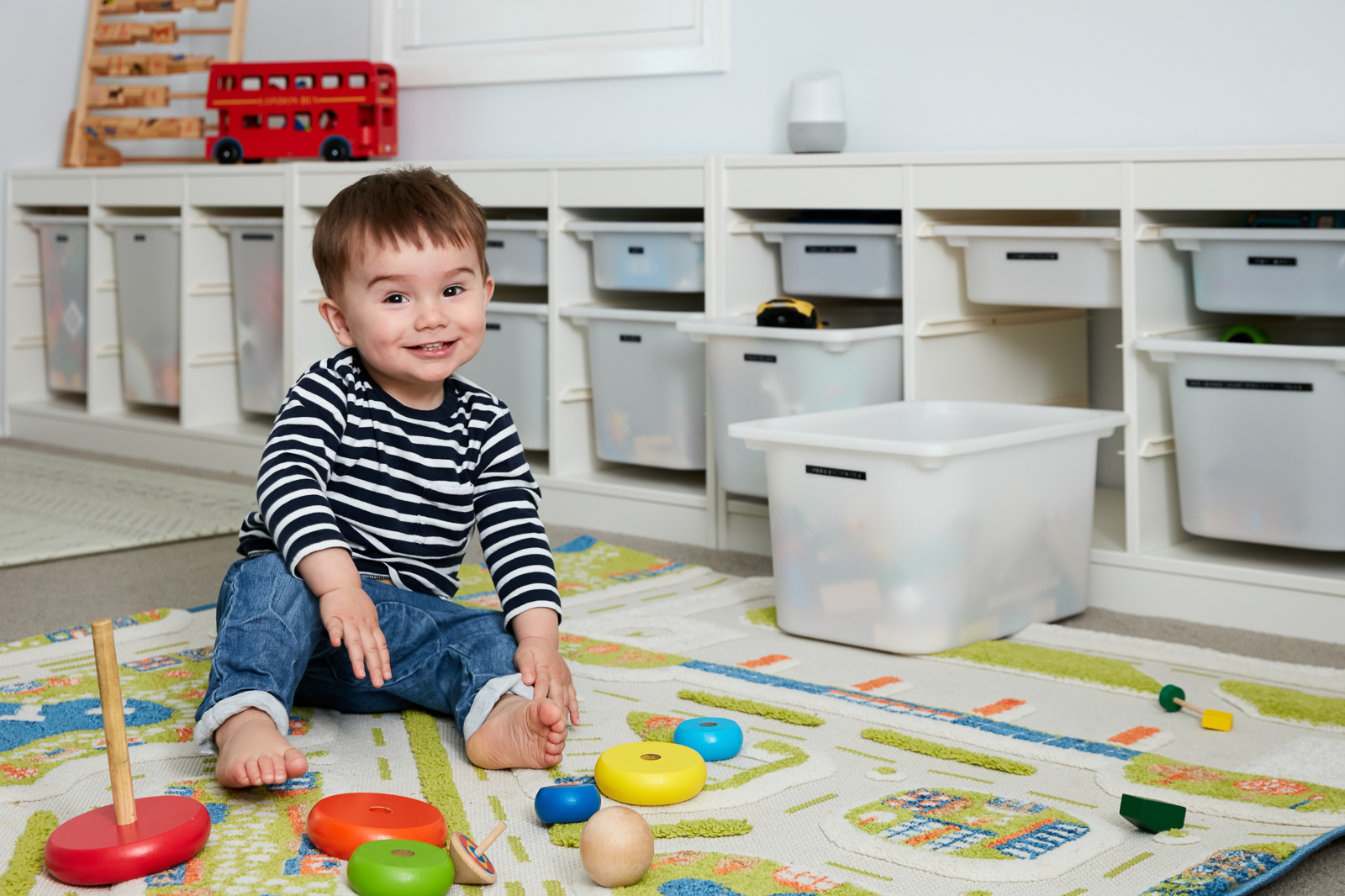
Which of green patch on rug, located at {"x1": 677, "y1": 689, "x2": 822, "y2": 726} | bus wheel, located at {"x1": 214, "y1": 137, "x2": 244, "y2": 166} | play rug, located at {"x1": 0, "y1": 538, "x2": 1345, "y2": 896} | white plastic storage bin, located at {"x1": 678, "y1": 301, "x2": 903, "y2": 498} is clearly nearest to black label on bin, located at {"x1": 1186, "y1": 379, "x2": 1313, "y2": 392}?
play rug, located at {"x1": 0, "y1": 538, "x2": 1345, "y2": 896}

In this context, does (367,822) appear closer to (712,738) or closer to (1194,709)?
(712,738)

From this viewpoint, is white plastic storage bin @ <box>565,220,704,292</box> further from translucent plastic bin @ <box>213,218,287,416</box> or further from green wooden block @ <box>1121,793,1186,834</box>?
green wooden block @ <box>1121,793,1186,834</box>

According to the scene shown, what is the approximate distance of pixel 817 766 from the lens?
1236 millimetres

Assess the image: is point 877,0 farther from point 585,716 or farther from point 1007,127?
point 585,716

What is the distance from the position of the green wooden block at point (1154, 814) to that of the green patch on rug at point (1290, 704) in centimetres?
37

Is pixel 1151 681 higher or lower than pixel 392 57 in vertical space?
lower

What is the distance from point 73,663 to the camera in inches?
60.9

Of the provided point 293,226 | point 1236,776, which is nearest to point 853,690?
point 1236,776

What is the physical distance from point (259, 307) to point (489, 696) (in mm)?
1974

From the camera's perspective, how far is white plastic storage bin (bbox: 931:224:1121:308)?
6.17ft

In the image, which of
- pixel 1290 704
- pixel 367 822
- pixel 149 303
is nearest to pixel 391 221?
pixel 367 822

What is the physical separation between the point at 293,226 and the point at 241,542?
1608 millimetres

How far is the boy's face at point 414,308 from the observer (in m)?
1.29

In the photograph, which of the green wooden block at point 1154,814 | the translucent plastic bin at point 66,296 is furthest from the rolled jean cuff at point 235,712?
the translucent plastic bin at point 66,296
